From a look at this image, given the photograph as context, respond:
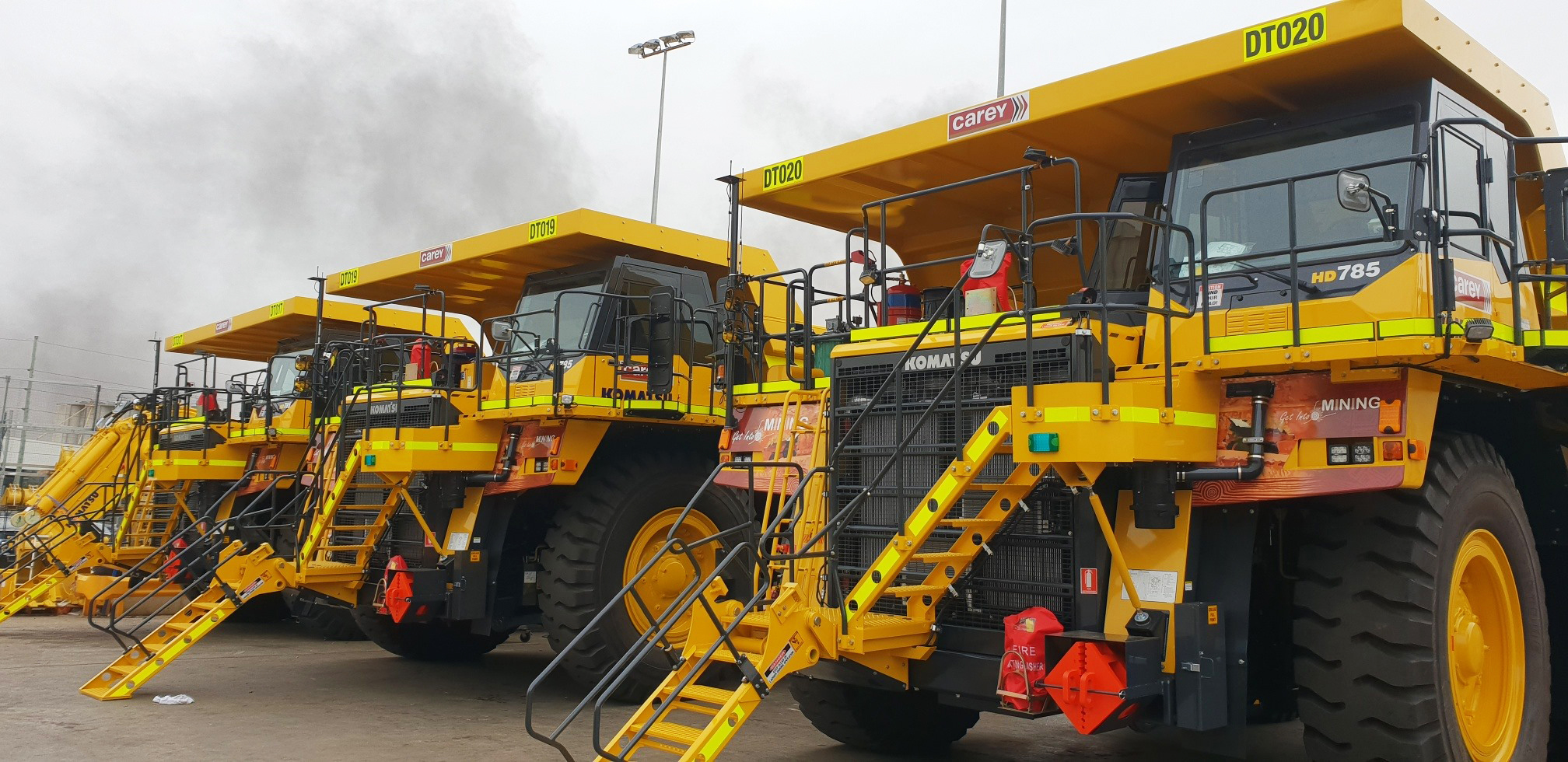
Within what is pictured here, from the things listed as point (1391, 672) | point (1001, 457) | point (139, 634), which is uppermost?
point (1001, 457)

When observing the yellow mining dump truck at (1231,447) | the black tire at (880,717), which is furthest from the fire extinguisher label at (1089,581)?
the black tire at (880,717)

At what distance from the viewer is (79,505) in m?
15.5

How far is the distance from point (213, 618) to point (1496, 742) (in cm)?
836

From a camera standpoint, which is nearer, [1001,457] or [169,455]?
[1001,457]

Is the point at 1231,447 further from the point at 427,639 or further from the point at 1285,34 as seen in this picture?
the point at 427,639

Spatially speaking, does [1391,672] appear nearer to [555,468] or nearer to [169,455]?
[555,468]

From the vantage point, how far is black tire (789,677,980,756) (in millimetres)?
6867

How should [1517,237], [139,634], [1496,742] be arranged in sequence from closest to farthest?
[1496,742], [1517,237], [139,634]

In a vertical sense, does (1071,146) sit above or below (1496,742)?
above

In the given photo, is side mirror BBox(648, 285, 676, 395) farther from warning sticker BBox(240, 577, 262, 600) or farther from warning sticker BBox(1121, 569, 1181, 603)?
warning sticker BBox(1121, 569, 1181, 603)

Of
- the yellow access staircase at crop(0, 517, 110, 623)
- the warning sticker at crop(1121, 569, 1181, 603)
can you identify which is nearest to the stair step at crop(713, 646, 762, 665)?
the warning sticker at crop(1121, 569, 1181, 603)

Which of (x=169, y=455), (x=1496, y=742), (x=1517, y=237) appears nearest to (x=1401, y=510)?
(x=1496, y=742)

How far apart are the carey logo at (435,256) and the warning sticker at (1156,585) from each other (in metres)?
7.83

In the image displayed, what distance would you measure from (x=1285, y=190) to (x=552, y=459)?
549 centimetres
